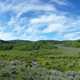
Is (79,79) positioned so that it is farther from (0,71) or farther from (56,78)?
(0,71)

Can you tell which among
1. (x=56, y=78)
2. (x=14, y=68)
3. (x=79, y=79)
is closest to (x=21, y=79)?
(x=14, y=68)

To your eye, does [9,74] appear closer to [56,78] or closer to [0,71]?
[0,71]

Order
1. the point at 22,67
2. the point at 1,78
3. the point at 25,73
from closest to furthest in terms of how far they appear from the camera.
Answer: the point at 1,78 → the point at 25,73 → the point at 22,67

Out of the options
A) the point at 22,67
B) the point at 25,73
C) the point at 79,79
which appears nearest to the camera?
the point at 25,73

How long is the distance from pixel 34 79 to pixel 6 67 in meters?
2.05

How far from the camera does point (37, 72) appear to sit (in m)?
18.9

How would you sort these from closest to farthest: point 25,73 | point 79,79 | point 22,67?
point 25,73
point 22,67
point 79,79

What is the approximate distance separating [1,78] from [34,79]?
6.87ft

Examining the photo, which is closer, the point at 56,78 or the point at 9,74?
the point at 9,74

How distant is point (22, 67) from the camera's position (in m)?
18.8

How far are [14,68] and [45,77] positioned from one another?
206cm

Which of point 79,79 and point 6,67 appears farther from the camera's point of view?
point 79,79

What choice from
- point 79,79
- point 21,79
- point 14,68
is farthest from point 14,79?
point 79,79

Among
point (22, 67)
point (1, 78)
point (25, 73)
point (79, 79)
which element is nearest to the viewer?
point (1, 78)
